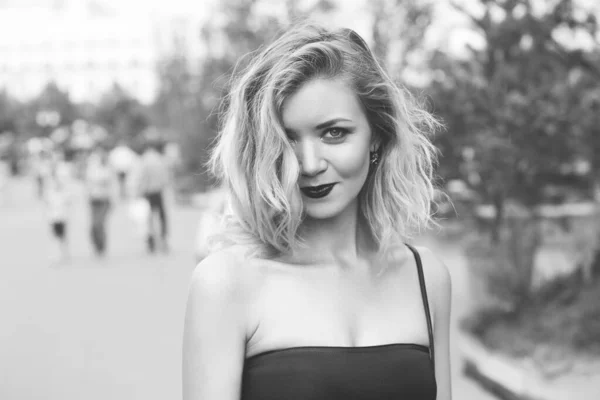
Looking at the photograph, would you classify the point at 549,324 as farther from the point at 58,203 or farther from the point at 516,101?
the point at 58,203

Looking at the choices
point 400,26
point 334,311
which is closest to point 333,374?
point 334,311

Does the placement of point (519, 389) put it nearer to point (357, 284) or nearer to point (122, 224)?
point (357, 284)

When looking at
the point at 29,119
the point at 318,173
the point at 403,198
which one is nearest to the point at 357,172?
the point at 318,173

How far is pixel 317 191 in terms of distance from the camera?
78.8 inches

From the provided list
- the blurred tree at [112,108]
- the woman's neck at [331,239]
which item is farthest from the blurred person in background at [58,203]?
the blurred tree at [112,108]

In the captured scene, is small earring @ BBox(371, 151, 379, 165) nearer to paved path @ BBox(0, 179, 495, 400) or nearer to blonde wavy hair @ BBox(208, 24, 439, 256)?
blonde wavy hair @ BBox(208, 24, 439, 256)

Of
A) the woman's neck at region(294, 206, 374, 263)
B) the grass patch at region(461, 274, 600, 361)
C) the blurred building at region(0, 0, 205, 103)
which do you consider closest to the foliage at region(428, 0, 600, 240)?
the grass patch at region(461, 274, 600, 361)

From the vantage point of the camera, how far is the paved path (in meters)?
6.42

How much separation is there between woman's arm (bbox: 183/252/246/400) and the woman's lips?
0.30 m

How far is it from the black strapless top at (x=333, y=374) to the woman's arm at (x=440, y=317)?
7.9 inches

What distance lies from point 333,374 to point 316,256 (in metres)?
0.34

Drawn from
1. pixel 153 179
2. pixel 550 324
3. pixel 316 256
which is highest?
pixel 316 256

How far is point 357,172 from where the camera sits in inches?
80.3

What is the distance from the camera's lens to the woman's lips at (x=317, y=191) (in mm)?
1999
